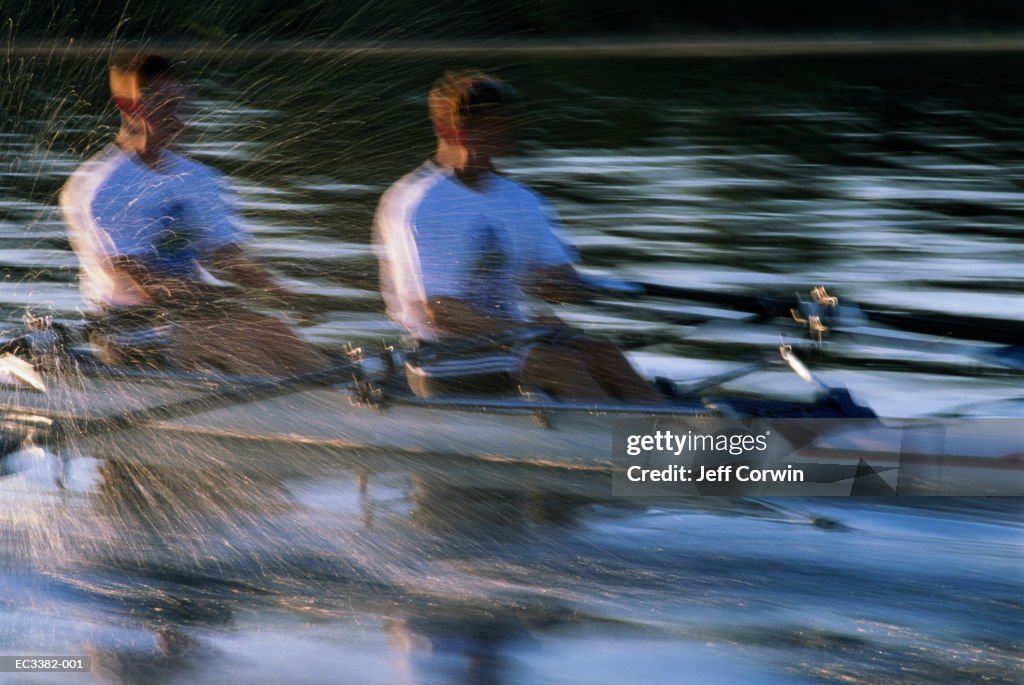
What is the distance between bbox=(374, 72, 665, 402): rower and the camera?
4.04 meters

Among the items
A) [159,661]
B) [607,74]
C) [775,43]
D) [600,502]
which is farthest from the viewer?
[775,43]

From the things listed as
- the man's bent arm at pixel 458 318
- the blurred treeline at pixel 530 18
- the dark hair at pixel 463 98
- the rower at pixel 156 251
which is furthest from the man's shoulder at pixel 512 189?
the blurred treeline at pixel 530 18

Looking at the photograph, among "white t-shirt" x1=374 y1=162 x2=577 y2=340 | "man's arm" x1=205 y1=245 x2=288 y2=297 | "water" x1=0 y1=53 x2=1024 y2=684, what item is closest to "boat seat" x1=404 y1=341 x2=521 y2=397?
"white t-shirt" x1=374 y1=162 x2=577 y2=340

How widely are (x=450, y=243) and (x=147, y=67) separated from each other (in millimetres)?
1139

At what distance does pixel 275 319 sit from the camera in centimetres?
442

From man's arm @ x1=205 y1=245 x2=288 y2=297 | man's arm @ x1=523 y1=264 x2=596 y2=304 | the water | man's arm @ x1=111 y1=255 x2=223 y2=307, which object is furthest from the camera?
man's arm @ x1=205 y1=245 x2=288 y2=297

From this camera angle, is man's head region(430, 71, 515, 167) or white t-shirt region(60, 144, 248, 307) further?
white t-shirt region(60, 144, 248, 307)

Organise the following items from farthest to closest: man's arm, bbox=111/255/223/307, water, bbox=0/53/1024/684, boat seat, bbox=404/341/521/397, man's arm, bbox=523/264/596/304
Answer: man's arm, bbox=523/264/596/304 < man's arm, bbox=111/255/223/307 < boat seat, bbox=404/341/521/397 < water, bbox=0/53/1024/684

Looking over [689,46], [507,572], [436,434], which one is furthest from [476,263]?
[689,46]

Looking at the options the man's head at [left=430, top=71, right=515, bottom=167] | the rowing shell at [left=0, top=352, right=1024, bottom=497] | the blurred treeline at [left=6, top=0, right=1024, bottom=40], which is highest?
the blurred treeline at [left=6, top=0, right=1024, bottom=40]

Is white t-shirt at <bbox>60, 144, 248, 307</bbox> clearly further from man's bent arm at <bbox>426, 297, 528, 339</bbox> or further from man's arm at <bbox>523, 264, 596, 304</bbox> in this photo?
man's arm at <bbox>523, 264, 596, 304</bbox>

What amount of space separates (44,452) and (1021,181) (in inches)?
384

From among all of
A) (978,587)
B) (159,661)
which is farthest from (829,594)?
(159,661)

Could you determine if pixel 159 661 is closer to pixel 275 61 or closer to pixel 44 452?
pixel 44 452
